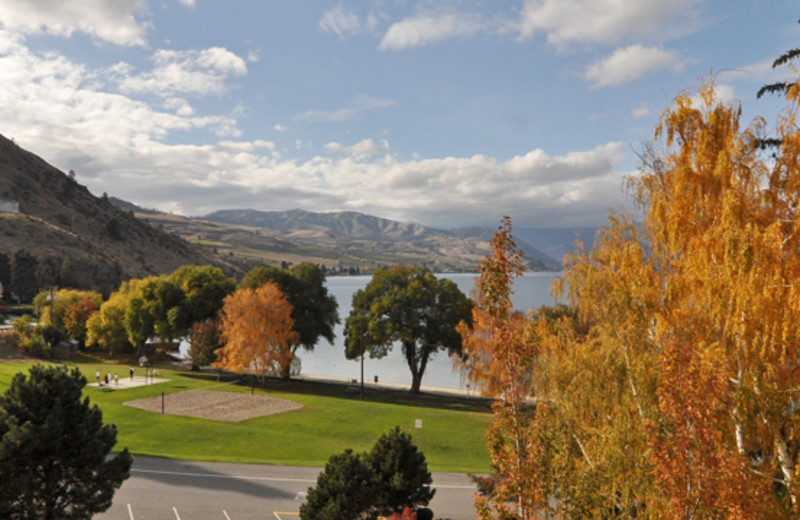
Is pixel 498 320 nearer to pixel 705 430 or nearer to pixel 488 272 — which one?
pixel 488 272

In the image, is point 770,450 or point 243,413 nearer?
point 770,450

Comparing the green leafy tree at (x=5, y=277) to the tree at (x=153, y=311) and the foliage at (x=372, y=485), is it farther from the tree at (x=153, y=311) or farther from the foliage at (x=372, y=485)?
the foliage at (x=372, y=485)

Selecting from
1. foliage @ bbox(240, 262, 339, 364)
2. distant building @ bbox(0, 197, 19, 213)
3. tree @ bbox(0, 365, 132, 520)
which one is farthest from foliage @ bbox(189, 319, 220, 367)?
distant building @ bbox(0, 197, 19, 213)

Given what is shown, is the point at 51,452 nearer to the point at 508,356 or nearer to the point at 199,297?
the point at 508,356

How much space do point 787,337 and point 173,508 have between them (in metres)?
23.9

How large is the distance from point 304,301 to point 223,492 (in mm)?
39926

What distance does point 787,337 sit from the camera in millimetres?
10812

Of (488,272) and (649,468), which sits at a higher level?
(488,272)

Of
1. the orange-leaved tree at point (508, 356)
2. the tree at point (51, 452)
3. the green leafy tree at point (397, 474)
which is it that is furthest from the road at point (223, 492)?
the orange-leaved tree at point (508, 356)

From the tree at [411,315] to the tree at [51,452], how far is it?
41032 millimetres

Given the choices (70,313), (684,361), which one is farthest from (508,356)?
(70,313)

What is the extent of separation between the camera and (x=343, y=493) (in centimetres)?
1931

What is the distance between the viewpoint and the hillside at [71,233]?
129125 mm

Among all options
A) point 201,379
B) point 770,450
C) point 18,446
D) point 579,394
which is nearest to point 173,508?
point 18,446
